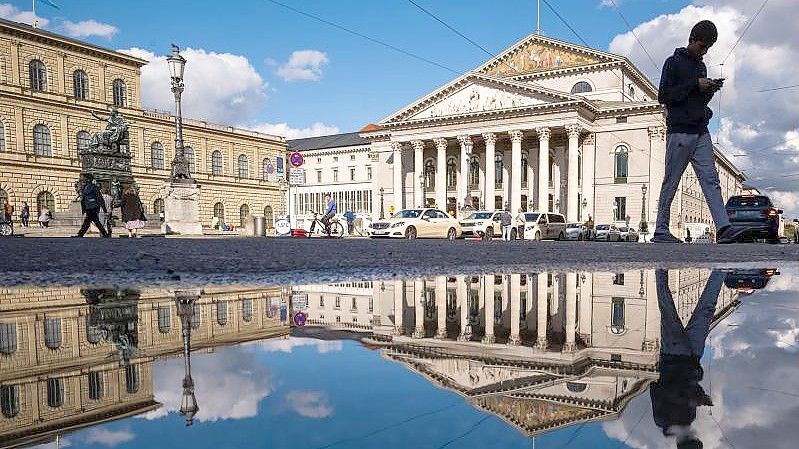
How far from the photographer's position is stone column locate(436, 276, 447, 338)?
4.83ft

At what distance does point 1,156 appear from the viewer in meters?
34.6

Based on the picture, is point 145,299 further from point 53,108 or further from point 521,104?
point 53,108

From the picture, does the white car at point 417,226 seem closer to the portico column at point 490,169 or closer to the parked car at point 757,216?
the parked car at point 757,216

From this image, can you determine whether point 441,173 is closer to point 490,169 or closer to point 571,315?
point 490,169

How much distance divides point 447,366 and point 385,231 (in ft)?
66.6

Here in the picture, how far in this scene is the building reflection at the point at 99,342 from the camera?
2.35 ft

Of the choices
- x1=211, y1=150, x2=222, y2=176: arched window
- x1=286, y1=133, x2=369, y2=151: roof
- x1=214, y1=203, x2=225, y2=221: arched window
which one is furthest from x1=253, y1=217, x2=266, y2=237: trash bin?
x1=286, y1=133, x2=369, y2=151: roof

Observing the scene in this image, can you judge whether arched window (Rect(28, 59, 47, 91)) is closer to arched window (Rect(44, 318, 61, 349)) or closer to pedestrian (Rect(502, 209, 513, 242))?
pedestrian (Rect(502, 209, 513, 242))

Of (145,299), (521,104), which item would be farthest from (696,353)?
(521,104)

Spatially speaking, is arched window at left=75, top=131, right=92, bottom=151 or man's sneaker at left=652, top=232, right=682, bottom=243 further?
arched window at left=75, top=131, right=92, bottom=151

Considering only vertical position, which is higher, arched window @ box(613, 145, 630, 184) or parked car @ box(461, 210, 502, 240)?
arched window @ box(613, 145, 630, 184)

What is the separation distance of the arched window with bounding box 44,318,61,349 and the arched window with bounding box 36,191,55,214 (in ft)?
141

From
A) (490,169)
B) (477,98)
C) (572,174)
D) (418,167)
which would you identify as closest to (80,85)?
(418,167)

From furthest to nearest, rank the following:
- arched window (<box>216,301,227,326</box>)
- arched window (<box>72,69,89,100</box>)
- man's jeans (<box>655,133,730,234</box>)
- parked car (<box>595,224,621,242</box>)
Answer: arched window (<box>72,69,89,100</box>) < parked car (<box>595,224,621,242</box>) < man's jeans (<box>655,133,730,234</box>) < arched window (<box>216,301,227,326</box>)
